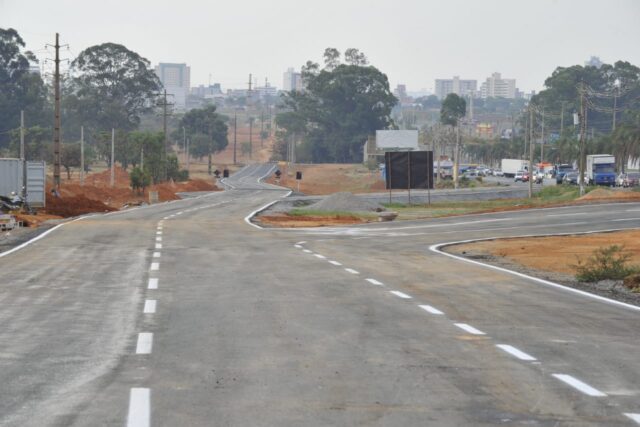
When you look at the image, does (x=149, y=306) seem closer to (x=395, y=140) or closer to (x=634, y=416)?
(x=634, y=416)

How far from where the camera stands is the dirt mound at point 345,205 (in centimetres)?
5662

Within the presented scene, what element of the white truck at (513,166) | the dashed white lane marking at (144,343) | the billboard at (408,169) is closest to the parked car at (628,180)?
the white truck at (513,166)

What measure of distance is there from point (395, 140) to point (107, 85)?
4735cm

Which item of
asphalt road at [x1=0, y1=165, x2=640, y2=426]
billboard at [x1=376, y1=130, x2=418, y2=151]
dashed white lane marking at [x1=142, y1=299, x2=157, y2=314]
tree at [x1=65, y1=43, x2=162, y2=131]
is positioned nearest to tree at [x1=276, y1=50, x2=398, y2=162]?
billboard at [x1=376, y1=130, x2=418, y2=151]

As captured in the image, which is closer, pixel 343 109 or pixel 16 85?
pixel 16 85

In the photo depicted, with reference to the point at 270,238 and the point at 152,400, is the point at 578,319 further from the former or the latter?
the point at 270,238

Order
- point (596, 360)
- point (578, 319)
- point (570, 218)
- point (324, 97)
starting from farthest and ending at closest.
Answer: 1. point (324, 97)
2. point (570, 218)
3. point (578, 319)
4. point (596, 360)

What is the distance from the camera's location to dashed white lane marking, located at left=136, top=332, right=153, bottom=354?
10508 mm

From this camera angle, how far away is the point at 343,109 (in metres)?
187

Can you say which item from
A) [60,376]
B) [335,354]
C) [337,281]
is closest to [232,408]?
[60,376]

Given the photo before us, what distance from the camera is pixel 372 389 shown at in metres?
8.61

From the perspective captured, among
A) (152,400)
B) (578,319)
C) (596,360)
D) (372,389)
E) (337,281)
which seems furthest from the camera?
(337,281)

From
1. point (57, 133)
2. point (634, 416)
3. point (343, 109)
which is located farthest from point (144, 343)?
point (343, 109)

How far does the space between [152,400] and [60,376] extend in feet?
4.48
